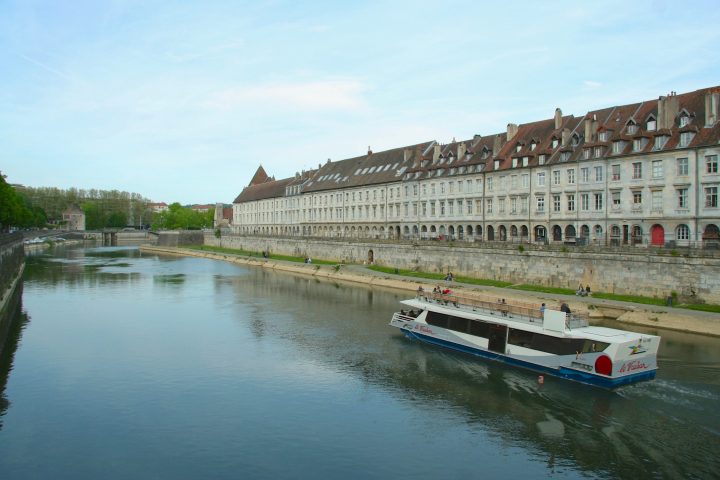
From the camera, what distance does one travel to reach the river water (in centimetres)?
1634

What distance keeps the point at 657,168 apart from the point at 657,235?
487 cm

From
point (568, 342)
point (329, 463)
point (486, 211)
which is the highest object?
point (486, 211)

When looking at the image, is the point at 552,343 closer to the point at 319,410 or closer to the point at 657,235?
the point at 319,410

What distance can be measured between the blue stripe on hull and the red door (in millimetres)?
21672

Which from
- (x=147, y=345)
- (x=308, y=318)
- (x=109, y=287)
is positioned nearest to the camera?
(x=147, y=345)

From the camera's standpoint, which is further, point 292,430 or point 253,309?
point 253,309

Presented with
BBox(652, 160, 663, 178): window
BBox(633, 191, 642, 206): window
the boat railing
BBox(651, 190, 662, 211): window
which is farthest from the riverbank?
BBox(652, 160, 663, 178): window

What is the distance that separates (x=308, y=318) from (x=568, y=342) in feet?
60.0

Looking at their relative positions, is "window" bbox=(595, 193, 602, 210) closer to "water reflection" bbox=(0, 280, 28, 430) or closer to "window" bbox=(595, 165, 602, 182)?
"window" bbox=(595, 165, 602, 182)

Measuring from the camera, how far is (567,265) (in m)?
43.2

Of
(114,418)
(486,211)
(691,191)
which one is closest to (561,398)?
(114,418)

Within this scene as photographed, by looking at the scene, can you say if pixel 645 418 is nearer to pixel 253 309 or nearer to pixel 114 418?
pixel 114 418

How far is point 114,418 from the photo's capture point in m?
19.6

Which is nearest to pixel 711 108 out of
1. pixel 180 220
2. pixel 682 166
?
pixel 682 166
